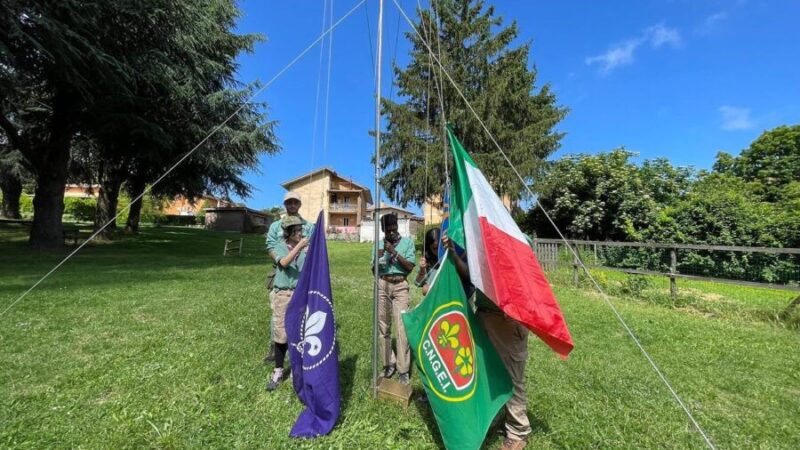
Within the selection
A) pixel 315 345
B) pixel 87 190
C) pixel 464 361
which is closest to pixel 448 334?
pixel 464 361

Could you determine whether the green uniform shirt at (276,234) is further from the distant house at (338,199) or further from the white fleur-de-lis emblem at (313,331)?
the distant house at (338,199)

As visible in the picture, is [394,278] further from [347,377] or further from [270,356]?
[270,356]

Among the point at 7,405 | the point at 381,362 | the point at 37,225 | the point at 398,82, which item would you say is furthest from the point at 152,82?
the point at 381,362

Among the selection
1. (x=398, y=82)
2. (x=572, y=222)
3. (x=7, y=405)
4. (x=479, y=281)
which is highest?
(x=398, y=82)

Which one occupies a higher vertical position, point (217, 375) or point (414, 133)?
point (414, 133)

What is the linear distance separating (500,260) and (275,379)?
109 inches

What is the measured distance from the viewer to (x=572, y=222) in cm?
1817

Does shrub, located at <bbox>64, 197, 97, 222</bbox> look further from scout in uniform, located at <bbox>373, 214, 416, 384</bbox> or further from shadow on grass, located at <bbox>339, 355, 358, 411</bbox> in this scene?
scout in uniform, located at <bbox>373, 214, 416, 384</bbox>

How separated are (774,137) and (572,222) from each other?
2405 centimetres

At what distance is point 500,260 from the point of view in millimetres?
2775

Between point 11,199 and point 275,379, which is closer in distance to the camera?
point 275,379

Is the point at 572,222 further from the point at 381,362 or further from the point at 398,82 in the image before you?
the point at 381,362

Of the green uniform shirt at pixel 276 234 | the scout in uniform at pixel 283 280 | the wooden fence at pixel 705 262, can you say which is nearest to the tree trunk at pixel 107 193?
the green uniform shirt at pixel 276 234

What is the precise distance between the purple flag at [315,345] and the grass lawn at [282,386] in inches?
7.1
